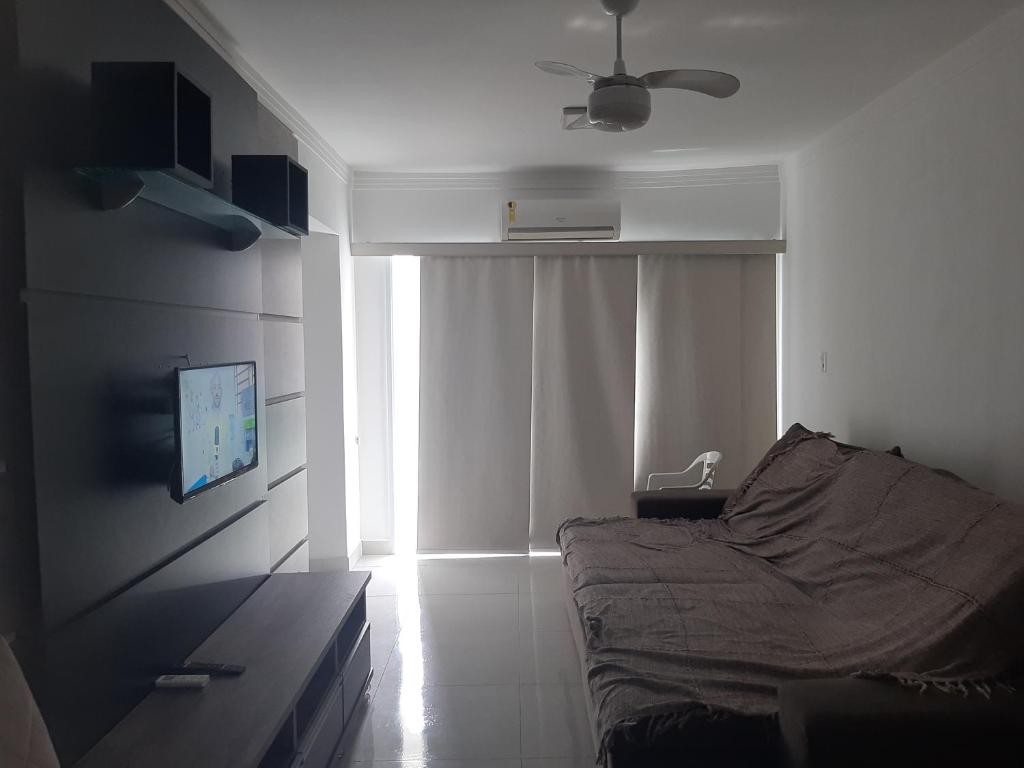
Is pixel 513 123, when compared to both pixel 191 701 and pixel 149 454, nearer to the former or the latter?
pixel 149 454

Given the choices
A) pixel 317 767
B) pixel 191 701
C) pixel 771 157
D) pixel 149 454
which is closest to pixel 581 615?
pixel 317 767

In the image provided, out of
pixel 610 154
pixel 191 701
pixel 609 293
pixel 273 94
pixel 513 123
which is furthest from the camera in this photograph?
pixel 609 293

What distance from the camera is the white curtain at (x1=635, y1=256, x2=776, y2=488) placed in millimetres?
5000

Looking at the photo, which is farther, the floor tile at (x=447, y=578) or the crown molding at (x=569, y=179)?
the crown molding at (x=569, y=179)

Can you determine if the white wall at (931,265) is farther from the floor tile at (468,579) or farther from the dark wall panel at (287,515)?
the dark wall panel at (287,515)

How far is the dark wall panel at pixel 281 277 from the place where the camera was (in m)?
3.24

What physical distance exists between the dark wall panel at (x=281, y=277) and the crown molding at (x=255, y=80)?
1.95ft

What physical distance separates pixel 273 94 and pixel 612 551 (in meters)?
2.54

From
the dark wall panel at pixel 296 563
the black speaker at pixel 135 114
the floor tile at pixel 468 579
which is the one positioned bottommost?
the floor tile at pixel 468 579

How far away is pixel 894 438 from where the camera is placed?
349 cm

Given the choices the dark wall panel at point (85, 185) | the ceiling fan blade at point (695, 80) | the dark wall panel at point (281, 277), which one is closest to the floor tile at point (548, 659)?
the dark wall panel at point (281, 277)

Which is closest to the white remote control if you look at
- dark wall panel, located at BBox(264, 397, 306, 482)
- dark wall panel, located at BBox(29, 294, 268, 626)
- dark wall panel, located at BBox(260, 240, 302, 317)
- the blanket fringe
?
dark wall panel, located at BBox(29, 294, 268, 626)

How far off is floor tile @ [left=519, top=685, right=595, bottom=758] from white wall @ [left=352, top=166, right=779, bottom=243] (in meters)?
3.01

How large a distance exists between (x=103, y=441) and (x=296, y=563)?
187cm
